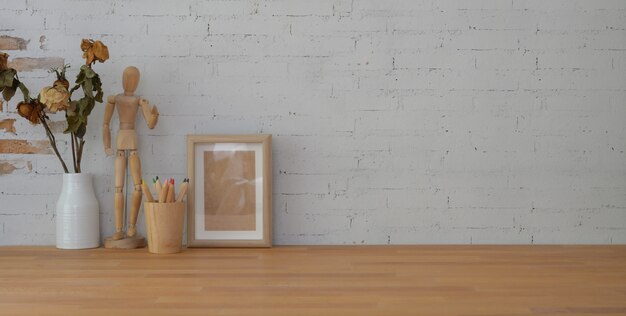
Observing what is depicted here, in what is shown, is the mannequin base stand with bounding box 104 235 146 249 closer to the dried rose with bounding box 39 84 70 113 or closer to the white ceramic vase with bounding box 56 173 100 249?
the white ceramic vase with bounding box 56 173 100 249

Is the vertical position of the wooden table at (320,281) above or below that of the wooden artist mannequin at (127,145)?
below

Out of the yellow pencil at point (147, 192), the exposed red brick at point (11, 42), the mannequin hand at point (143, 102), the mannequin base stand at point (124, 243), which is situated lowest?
the mannequin base stand at point (124, 243)

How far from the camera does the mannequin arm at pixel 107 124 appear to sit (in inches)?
99.6

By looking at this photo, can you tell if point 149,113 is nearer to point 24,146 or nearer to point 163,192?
point 163,192

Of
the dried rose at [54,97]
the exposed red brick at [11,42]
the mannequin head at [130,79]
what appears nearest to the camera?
the dried rose at [54,97]

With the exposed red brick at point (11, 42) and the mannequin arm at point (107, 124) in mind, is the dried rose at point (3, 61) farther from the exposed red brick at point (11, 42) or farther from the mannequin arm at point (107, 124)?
the mannequin arm at point (107, 124)

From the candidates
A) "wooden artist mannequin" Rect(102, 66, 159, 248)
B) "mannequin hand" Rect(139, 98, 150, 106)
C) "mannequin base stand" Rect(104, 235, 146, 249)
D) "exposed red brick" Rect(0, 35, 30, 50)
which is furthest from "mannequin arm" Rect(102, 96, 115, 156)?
"exposed red brick" Rect(0, 35, 30, 50)

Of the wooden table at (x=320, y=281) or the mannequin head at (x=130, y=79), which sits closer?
the wooden table at (x=320, y=281)

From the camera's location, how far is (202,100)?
104 inches

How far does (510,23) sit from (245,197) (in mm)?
1264

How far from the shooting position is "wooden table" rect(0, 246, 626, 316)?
5.35 feet

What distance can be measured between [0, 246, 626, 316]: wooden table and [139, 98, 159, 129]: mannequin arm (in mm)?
488

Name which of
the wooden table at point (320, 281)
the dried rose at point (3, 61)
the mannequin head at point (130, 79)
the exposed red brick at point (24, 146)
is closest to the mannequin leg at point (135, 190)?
the wooden table at point (320, 281)

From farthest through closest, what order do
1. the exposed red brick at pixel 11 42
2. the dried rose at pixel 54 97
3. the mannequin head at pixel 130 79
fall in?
the exposed red brick at pixel 11 42
the mannequin head at pixel 130 79
the dried rose at pixel 54 97
